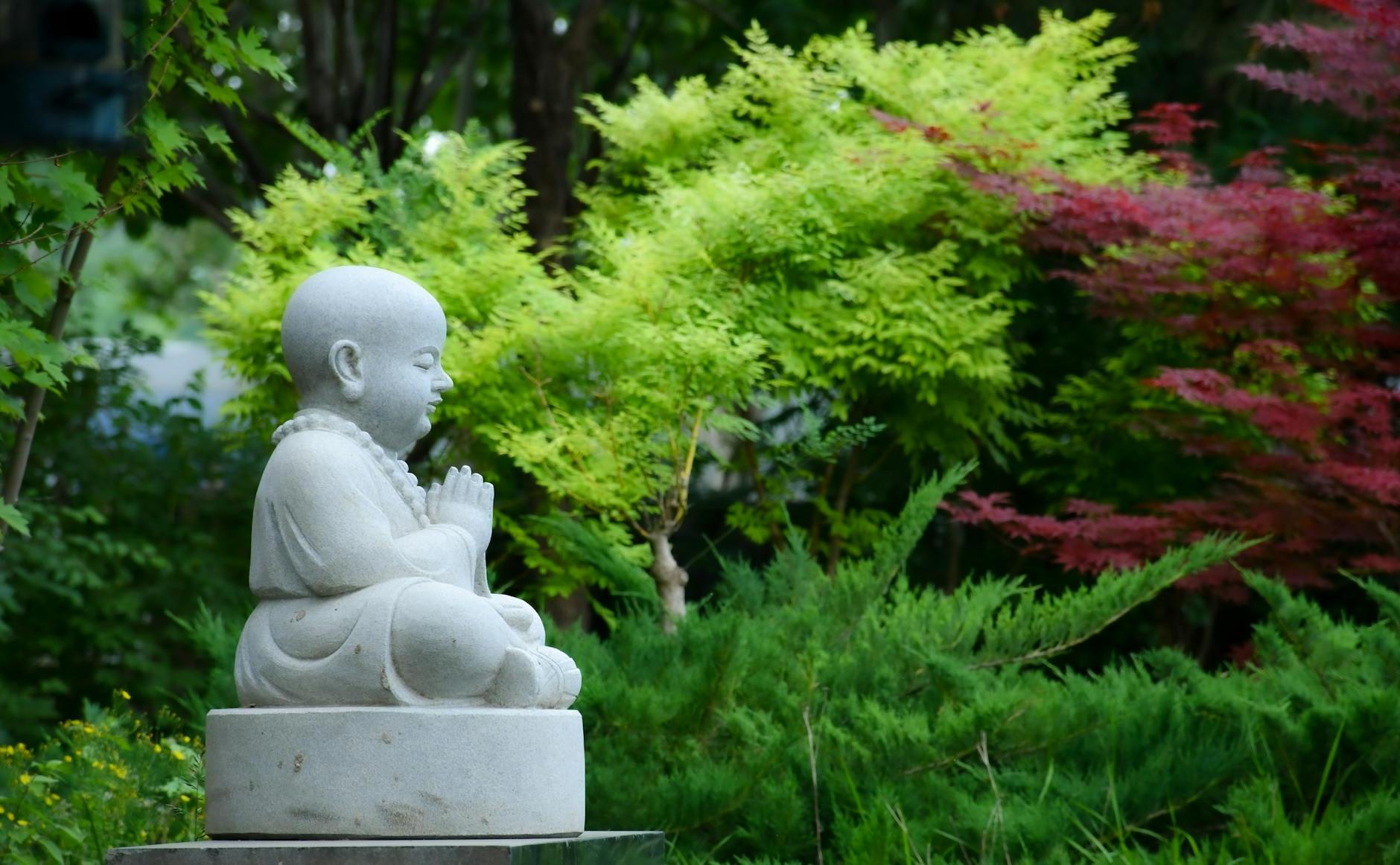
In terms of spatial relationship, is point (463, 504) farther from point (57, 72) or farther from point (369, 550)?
point (57, 72)

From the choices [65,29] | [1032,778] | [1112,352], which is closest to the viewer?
[65,29]

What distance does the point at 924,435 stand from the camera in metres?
10.1

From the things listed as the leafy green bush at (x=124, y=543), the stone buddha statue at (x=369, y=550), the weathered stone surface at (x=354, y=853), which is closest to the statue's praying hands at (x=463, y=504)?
the stone buddha statue at (x=369, y=550)

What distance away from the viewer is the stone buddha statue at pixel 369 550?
13.2 feet

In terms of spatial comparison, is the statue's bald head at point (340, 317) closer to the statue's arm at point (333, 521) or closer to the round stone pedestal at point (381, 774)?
the statue's arm at point (333, 521)

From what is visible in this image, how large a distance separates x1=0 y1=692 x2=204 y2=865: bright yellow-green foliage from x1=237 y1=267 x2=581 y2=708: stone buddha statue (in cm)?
150

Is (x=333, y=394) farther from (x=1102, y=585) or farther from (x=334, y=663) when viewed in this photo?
(x=1102, y=585)

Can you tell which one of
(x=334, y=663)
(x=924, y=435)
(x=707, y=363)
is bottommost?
(x=924, y=435)

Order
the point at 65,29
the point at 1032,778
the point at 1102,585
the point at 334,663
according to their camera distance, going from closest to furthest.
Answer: the point at 65,29
the point at 334,663
the point at 1032,778
the point at 1102,585

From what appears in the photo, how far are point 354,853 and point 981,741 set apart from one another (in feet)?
9.37

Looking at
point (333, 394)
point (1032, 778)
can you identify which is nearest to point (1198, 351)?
point (1032, 778)

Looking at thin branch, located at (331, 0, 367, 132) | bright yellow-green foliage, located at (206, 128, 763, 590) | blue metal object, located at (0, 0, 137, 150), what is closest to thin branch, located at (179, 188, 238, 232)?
thin branch, located at (331, 0, 367, 132)

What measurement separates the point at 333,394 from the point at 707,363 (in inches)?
156

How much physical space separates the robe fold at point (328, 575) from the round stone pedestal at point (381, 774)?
0.28 ft
